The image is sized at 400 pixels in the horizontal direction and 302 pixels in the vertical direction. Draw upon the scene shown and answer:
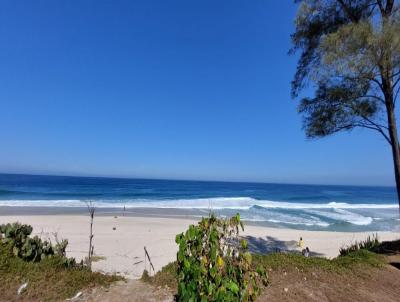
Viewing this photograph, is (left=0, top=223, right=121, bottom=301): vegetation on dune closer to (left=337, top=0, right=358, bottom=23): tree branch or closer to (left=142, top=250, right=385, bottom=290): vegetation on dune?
(left=142, top=250, right=385, bottom=290): vegetation on dune

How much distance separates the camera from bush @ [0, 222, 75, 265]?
4984mm

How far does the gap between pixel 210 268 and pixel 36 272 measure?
3.18 meters

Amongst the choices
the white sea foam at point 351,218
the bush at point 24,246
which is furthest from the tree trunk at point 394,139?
the white sea foam at point 351,218

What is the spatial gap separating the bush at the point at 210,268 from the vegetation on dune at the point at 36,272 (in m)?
2.32

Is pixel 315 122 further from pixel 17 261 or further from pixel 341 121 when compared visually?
pixel 17 261

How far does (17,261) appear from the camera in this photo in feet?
→ 15.7

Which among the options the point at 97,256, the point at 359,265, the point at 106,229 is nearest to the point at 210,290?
the point at 359,265

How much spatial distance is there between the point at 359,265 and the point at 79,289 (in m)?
4.63

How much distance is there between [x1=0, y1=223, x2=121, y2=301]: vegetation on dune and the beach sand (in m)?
4.61

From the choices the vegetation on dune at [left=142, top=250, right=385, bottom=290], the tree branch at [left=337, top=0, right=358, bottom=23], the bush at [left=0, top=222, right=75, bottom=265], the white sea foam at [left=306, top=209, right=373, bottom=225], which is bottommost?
the white sea foam at [left=306, top=209, right=373, bottom=225]

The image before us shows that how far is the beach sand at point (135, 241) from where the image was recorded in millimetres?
11617

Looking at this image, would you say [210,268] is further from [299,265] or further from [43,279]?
[299,265]

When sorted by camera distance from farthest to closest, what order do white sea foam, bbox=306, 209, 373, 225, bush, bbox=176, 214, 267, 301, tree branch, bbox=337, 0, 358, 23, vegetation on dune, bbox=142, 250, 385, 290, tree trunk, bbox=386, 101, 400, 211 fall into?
white sea foam, bbox=306, 209, 373, 225, tree branch, bbox=337, 0, 358, 23, tree trunk, bbox=386, 101, 400, 211, vegetation on dune, bbox=142, 250, 385, 290, bush, bbox=176, 214, 267, 301

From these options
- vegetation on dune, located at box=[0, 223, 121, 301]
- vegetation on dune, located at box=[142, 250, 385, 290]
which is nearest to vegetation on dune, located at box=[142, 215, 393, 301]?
vegetation on dune, located at box=[142, 250, 385, 290]
